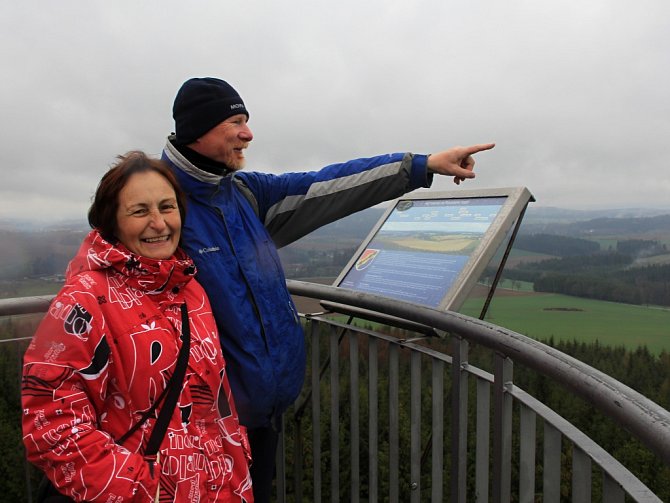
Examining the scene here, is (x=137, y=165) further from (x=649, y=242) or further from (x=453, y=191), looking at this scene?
(x=649, y=242)

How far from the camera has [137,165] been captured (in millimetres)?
1733

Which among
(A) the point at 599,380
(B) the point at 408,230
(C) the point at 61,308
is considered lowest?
(A) the point at 599,380

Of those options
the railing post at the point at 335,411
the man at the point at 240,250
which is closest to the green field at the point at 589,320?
the railing post at the point at 335,411

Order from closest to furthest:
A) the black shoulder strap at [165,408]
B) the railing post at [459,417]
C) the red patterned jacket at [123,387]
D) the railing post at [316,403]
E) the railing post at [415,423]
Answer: the red patterned jacket at [123,387] → the black shoulder strap at [165,408] → the railing post at [459,417] → the railing post at [415,423] → the railing post at [316,403]

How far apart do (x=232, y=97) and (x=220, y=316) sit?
77cm

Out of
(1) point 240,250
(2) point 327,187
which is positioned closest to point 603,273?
(2) point 327,187

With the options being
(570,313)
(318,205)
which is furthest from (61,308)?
(570,313)

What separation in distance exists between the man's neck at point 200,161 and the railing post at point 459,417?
101 centimetres

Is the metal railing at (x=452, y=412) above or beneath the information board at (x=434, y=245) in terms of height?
beneath

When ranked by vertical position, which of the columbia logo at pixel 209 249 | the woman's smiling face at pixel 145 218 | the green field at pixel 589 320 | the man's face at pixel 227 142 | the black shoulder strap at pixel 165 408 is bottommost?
the green field at pixel 589 320

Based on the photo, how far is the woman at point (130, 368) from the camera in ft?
4.57

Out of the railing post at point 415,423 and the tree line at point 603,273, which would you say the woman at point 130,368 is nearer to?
the railing post at point 415,423

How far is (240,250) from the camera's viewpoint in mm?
1989

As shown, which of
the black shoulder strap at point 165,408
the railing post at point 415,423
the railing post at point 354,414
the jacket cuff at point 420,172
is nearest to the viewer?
the black shoulder strap at point 165,408
